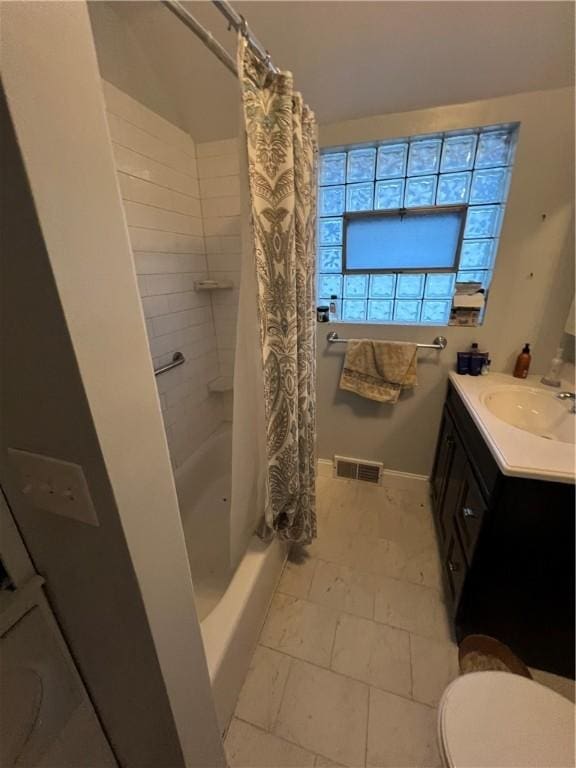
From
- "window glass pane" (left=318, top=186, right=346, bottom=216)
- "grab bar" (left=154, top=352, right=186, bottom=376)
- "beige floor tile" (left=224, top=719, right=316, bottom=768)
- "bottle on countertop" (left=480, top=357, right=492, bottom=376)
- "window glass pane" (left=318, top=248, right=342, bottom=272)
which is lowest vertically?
"beige floor tile" (left=224, top=719, right=316, bottom=768)

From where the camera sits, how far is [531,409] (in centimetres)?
145

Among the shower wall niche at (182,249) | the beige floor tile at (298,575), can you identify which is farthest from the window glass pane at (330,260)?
the beige floor tile at (298,575)

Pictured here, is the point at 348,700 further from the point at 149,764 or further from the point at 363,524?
the point at 363,524

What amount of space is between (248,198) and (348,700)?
69.1 inches

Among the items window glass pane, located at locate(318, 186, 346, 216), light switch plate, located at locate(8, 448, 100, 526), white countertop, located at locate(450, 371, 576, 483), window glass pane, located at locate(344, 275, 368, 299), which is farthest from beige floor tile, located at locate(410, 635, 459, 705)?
window glass pane, located at locate(318, 186, 346, 216)

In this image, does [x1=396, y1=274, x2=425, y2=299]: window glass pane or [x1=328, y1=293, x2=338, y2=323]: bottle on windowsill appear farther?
[x1=328, y1=293, x2=338, y2=323]: bottle on windowsill

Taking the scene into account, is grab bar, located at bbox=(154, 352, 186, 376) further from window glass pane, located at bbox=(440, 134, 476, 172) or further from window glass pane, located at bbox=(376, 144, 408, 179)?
window glass pane, located at bbox=(440, 134, 476, 172)

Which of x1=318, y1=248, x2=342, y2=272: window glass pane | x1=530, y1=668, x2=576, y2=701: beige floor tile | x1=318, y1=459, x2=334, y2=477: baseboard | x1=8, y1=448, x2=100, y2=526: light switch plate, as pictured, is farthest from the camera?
x1=318, y1=459, x2=334, y2=477: baseboard

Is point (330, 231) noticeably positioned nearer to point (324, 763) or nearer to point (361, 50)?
point (361, 50)

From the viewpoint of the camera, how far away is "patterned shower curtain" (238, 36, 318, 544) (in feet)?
2.91

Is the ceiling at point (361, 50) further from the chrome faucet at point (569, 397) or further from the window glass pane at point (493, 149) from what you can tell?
the chrome faucet at point (569, 397)

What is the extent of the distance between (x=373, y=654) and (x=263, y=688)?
0.45 metres

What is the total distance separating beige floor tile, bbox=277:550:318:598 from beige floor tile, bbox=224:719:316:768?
0.48 m

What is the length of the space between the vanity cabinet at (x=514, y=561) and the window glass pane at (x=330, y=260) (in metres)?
1.15
